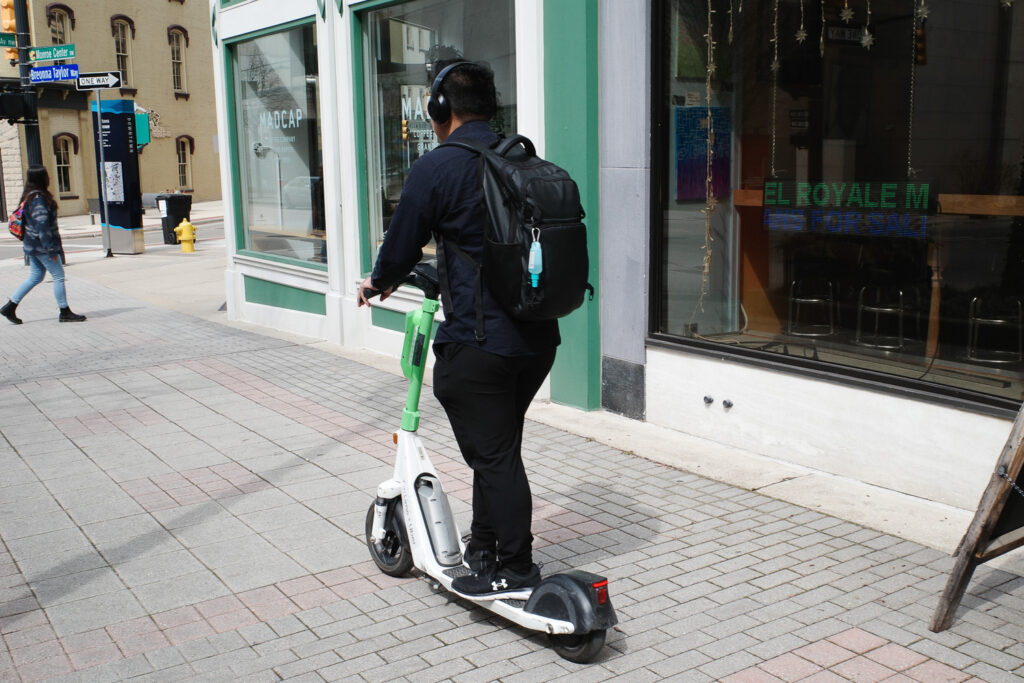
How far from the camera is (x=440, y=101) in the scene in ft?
12.0

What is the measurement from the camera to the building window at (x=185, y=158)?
37344mm

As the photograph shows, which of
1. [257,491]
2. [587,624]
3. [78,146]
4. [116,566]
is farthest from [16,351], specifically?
[78,146]

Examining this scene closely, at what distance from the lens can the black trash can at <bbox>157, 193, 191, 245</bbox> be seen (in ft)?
72.9

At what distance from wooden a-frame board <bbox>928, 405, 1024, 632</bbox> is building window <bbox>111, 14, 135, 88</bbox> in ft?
117

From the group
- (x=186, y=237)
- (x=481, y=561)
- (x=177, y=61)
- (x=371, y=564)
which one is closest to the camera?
(x=481, y=561)

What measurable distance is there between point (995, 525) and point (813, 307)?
2.65 meters

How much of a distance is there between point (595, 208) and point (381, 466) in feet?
7.51

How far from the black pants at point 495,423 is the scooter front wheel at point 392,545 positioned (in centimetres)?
61

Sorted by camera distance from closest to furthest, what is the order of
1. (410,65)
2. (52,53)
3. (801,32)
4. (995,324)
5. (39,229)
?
(995,324) → (801,32) → (410,65) → (39,229) → (52,53)

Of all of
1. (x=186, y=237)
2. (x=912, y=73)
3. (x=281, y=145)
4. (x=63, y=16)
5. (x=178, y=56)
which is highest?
(x=63, y=16)

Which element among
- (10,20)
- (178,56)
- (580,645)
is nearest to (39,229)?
(10,20)

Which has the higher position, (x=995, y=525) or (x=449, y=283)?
(x=449, y=283)

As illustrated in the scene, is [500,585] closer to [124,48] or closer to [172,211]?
[172,211]

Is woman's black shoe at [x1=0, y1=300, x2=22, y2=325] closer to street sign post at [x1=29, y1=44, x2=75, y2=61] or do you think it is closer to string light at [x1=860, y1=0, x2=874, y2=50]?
street sign post at [x1=29, y1=44, x2=75, y2=61]
